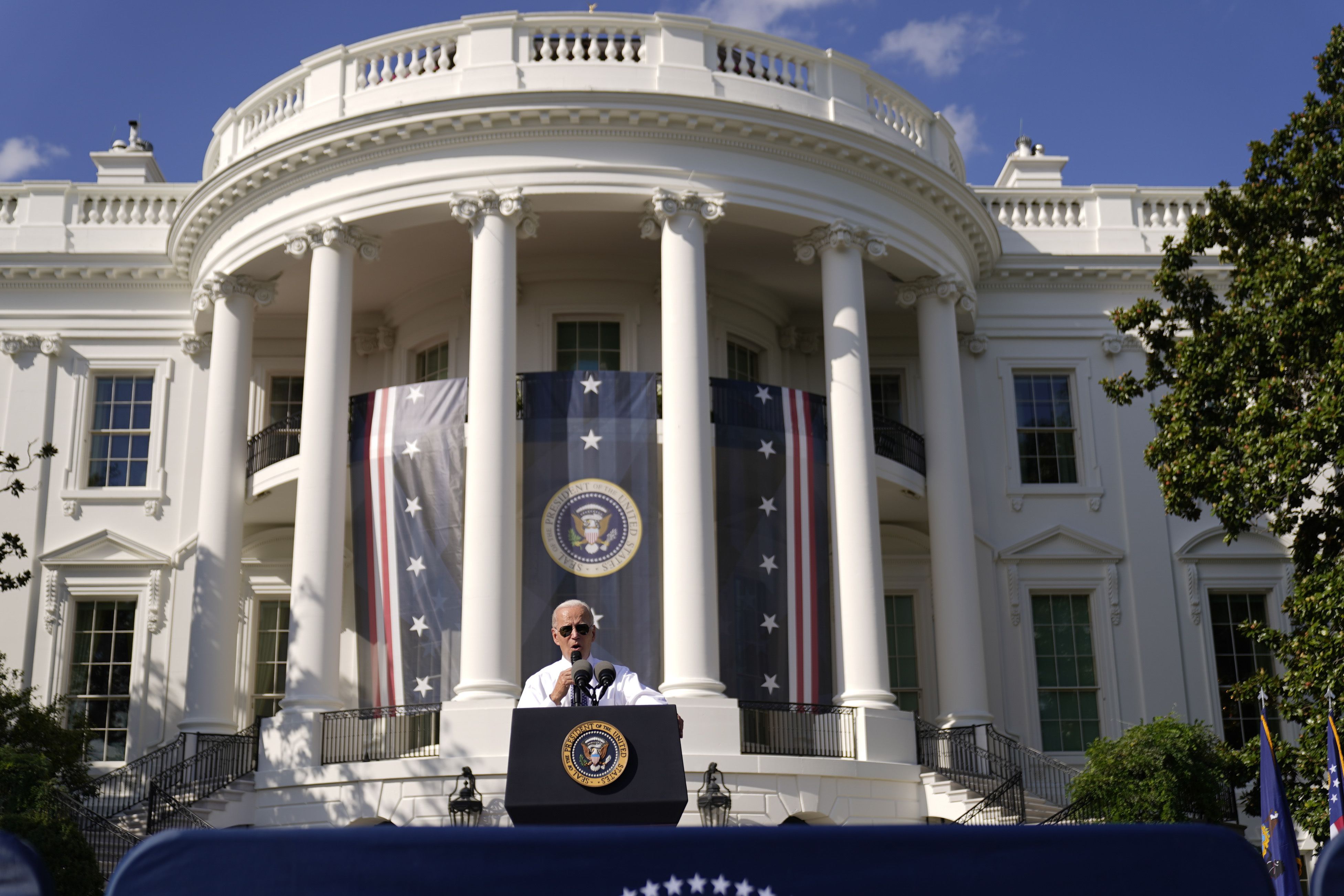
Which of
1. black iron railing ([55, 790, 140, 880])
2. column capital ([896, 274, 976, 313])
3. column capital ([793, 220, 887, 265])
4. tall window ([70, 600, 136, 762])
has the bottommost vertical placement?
black iron railing ([55, 790, 140, 880])

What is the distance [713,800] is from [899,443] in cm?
893

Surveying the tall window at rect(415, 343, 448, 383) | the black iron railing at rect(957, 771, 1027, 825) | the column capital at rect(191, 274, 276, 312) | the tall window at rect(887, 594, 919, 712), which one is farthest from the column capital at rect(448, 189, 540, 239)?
the black iron railing at rect(957, 771, 1027, 825)

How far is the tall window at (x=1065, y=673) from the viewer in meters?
24.6

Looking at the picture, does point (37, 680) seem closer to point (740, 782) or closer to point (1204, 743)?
point (740, 782)

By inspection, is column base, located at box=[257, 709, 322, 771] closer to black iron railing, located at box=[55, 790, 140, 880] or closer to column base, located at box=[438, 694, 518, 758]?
column base, located at box=[438, 694, 518, 758]

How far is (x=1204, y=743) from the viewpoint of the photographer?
1830 cm

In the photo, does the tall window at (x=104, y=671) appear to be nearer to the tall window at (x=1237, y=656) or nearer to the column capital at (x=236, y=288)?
the column capital at (x=236, y=288)

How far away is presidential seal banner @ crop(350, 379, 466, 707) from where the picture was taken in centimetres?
2017

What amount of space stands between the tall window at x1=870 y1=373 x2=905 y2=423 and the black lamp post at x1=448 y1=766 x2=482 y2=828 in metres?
11.6

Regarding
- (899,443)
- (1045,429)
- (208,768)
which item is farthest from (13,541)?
(1045,429)

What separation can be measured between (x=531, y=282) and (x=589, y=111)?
12.7ft

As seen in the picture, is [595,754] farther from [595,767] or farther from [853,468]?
Answer: [853,468]

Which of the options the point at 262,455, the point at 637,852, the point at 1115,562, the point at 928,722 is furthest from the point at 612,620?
the point at 637,852

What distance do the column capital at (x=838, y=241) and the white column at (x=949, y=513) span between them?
183 centimetres
